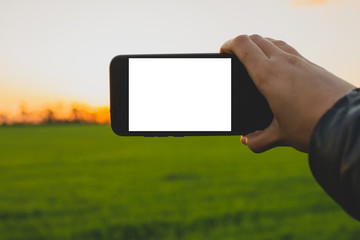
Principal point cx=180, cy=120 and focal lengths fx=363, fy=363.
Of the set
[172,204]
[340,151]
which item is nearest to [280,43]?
[340,151]

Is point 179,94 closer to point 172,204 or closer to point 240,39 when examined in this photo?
point 240,39

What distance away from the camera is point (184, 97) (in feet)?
4.06

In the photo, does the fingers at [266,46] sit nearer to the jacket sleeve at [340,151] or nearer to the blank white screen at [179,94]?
the blank white screen at [179,94]

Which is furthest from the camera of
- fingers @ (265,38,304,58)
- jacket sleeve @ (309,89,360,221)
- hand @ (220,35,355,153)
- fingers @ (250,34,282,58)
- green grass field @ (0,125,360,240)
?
green grass field @ (0,125,360,240)

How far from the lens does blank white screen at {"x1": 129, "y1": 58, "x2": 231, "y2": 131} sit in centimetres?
115

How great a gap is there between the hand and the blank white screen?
0.13 m

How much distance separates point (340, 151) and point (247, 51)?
397 millimetres

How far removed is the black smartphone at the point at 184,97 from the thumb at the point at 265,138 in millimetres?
27

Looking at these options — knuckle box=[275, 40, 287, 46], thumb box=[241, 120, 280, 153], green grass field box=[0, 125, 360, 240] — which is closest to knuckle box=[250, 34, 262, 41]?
knuckle box=[275, 40, 287, 46]

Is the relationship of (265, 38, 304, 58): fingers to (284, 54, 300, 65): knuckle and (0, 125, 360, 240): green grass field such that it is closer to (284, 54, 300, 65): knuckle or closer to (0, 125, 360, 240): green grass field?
(284, 54, 300, 65): knuckle

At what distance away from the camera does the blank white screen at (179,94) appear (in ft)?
3.78

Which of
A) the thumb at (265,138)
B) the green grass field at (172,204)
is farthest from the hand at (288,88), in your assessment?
the green grass field at (172,204)

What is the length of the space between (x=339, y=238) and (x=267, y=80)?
17.8ft

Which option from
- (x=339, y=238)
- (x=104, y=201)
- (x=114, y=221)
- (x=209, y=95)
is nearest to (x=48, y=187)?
(x=104, y=201)
